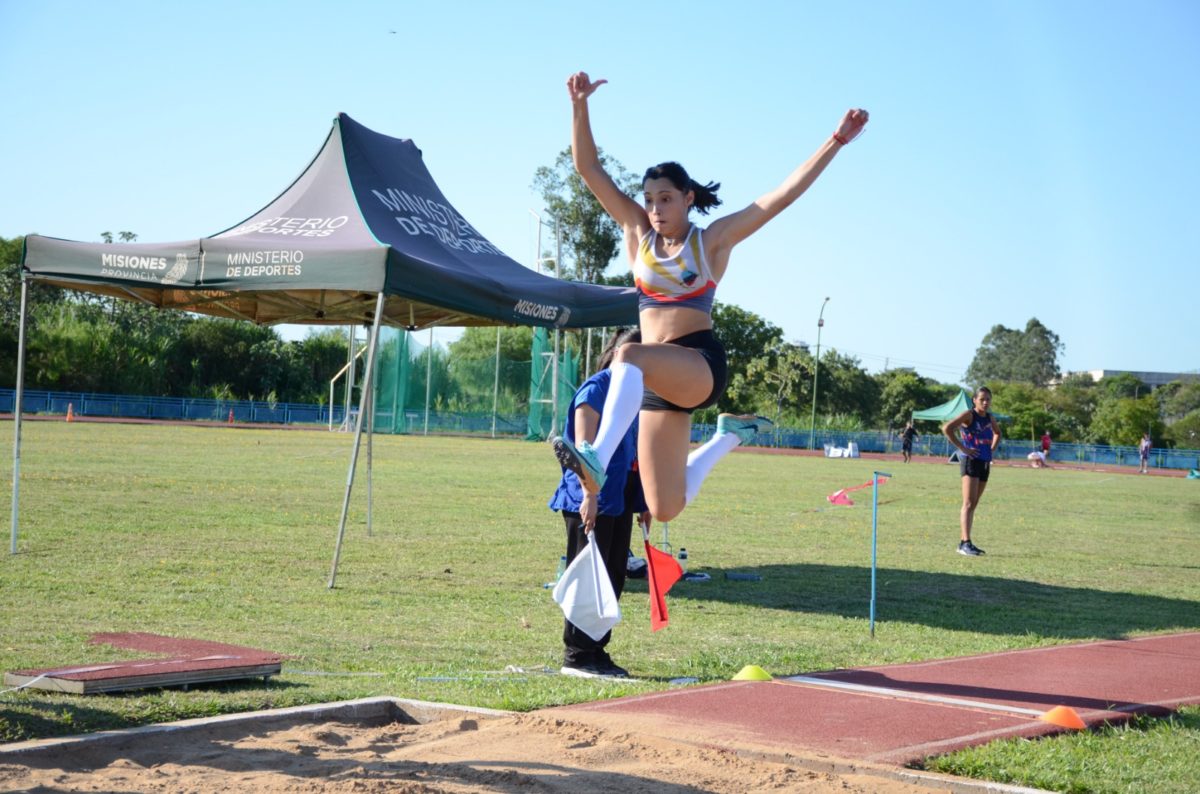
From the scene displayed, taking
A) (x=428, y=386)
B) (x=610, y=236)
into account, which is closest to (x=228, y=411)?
(x=428, y=386)

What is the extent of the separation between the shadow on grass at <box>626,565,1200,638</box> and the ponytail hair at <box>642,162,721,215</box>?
4500 mm

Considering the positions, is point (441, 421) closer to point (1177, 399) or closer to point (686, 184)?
point (1177, 399)

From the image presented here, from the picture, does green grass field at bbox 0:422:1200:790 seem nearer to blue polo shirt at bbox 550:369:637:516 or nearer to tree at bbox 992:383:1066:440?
blue polo shirt at bbox 550:369:637:516

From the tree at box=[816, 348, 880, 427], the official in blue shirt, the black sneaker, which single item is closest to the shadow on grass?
the black sneaker

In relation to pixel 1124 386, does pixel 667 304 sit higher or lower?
lower

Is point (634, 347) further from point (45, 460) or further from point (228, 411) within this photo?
point (228, 411)

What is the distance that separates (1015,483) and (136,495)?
2732 cm

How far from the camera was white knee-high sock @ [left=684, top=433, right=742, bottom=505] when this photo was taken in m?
6.19

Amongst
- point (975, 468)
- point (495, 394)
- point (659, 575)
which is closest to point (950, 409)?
point (495, 394)

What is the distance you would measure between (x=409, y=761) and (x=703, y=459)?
265cm

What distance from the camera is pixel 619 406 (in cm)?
530

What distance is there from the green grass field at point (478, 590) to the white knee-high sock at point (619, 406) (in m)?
1.24

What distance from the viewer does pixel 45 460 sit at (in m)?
22.4

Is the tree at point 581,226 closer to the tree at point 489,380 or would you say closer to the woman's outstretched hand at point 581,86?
the tree at point 489,380
